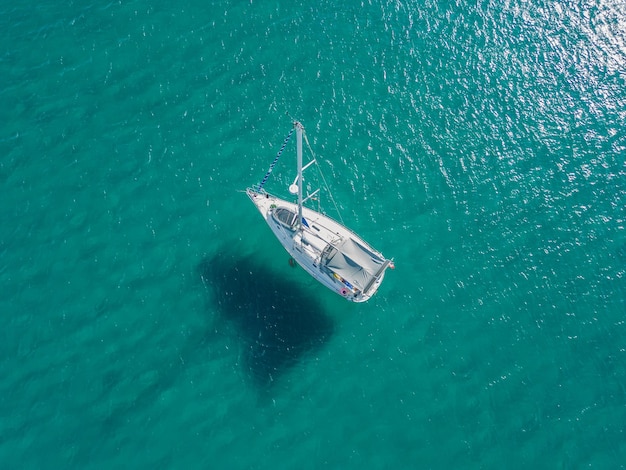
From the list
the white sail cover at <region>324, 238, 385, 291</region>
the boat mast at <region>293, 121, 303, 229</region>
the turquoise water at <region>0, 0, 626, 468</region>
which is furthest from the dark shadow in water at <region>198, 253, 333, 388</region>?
the boat mast at <region>293, 121, 303, 229</region>

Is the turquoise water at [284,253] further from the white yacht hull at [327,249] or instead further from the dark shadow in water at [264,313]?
the white yacht hull at [327,249]

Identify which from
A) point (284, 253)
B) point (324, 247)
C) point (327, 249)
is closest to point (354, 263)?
point (327, 249)

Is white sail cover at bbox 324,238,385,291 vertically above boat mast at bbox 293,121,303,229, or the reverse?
boat mast at bbox 293,121,303,229

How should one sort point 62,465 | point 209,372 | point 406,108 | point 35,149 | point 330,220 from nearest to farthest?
point 62,465 → point 209,372 → point 330,220 → point 35,149 → point 406,108

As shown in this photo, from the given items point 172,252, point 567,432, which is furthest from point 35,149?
point 567,432

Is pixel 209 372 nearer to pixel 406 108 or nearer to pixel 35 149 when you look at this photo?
pixel 35 149

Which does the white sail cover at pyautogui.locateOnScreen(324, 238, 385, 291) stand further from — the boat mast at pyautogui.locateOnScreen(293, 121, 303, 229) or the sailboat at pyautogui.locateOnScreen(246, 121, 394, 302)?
the boat mast at pyautogui.locateOnScreen(293, 121, 303, 229)

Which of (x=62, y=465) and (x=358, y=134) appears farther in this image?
(x=358, y=134)

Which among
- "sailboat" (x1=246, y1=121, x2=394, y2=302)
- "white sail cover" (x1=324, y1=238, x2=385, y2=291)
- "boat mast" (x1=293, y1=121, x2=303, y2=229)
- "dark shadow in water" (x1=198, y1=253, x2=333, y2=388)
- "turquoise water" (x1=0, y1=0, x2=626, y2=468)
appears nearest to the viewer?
"boat mast" (x1=293, y1=121, x2=303, y2=229)
